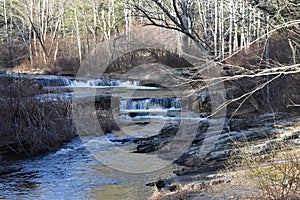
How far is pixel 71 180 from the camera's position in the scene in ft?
23.7

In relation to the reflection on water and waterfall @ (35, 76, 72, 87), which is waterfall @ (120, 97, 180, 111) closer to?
waterfall @ (35, 76, 72, 87)

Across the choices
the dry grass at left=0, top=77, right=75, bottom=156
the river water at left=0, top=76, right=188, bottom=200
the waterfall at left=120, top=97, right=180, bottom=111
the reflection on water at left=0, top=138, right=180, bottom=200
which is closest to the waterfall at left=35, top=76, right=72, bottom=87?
the waterfall at left=120, top=97, right=180, bottom=111

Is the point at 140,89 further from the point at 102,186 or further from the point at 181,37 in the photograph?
the point at 102,186

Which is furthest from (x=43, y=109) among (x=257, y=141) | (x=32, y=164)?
(x=257, y=141)

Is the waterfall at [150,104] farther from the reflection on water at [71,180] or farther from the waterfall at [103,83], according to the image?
the reflection on water at [71,180]

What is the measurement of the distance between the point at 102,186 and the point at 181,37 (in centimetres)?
1818

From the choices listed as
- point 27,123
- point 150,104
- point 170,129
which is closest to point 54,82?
point 150,104

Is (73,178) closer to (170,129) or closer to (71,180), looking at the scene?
(71,180)

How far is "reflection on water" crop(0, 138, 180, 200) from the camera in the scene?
6.33m

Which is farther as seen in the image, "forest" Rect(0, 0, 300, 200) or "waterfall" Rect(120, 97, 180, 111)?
"waterfall" Rect(120, 97, 180, 111)

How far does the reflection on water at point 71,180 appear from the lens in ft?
20.8

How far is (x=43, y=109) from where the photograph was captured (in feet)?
33.2

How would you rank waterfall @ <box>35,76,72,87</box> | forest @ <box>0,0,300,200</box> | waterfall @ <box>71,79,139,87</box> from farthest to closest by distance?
1. waterfall @ <box>71,79,139,87</box>
2. waterfall @ <box>35,76,72,87</box>
3. forest @ <box>0,0,300,200</box>

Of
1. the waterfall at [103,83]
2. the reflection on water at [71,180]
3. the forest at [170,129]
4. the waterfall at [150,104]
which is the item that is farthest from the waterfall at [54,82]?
the reflection on water at [71,180]
